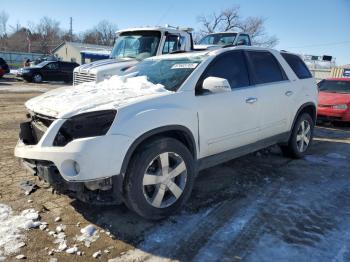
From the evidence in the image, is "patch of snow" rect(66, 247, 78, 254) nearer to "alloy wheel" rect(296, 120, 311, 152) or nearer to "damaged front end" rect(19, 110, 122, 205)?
"damaged front end" rect(19, 110, 122, 205)

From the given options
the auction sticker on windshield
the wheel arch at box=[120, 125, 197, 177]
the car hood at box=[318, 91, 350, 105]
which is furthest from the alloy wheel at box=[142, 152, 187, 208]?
the car hood at box=[318, 91, 350, 105]

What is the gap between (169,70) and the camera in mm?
4637

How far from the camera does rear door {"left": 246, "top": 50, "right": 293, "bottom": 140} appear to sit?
5109 mm

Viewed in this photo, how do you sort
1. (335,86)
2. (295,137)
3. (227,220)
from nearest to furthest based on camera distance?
(227,220) < (295,137) < (335,86)

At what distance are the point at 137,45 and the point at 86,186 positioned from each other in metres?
6.56

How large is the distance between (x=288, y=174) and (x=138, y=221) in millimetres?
2697

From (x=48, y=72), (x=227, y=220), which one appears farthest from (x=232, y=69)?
(x=48, y=72)

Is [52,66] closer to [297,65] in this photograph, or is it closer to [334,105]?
[334,105]

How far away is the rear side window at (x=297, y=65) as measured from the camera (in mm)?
6008

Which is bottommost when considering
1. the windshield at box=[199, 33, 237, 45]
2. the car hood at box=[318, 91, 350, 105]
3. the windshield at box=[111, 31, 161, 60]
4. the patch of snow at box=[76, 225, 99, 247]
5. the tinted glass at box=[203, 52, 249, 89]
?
the patch of snow at box=[76, 225, 99, 247]

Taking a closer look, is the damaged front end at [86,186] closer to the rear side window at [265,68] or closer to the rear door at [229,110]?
the rear door at [229,110]

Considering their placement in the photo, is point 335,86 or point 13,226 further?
point 335,86

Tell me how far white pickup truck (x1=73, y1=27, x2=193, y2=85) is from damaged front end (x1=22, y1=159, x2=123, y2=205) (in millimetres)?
5155

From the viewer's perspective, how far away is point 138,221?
3.81 m
